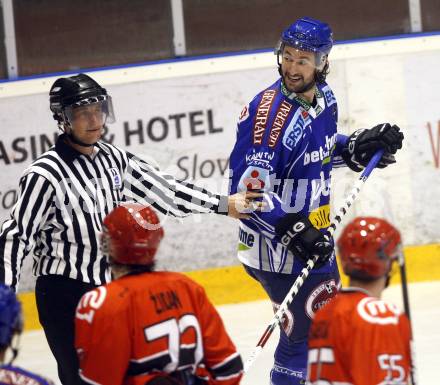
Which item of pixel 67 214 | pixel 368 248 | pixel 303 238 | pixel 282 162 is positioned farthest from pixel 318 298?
pixel 368 248

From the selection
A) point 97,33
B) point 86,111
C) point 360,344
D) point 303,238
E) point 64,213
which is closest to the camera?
point 360,344

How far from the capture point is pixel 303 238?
396 cm

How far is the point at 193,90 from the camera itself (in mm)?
6070

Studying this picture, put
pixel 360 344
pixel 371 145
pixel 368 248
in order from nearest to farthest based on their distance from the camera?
pixel 360 344, pixel 368 248, pixel 371 145

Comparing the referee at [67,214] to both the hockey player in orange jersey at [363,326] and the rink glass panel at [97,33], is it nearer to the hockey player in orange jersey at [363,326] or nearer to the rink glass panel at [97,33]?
the hockey player in orange jersey at [363,326]

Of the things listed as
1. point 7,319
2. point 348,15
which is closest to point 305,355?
point 7,319

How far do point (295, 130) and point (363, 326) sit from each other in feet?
4.67

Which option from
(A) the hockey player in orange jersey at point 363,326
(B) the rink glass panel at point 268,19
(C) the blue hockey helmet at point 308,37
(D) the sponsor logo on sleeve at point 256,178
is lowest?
(A) the hockey player in orange jersey at point 363,326

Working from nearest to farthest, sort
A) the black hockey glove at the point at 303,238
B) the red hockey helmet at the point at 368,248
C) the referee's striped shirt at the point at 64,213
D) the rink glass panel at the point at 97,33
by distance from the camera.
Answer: the red hockey helmet at the point at 368,248 → the referee's striped shirt at the point at 64,213 → the black hockey glove at the point at 303,238 → the rink glass panel at the point at 97,33

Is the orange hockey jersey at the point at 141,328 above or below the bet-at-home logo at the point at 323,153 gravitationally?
below

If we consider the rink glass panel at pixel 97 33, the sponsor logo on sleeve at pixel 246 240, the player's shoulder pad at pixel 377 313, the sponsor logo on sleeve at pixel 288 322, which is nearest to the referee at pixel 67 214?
the sponsor logo on sleeve at pixel 246 240

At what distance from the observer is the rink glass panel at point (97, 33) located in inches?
244

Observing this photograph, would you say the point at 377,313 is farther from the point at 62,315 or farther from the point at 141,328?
the point at 62,315

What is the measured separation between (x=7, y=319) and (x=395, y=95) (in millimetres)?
3901
